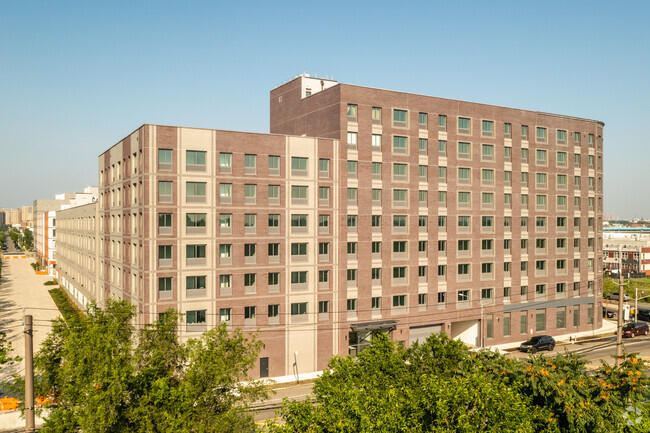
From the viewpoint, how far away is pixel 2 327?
246 ft

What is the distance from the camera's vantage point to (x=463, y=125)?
64.7 m

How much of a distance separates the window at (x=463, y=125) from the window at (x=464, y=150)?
1453mm

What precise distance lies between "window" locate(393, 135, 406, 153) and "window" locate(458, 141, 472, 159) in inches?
328

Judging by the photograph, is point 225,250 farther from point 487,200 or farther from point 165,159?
point 487,200

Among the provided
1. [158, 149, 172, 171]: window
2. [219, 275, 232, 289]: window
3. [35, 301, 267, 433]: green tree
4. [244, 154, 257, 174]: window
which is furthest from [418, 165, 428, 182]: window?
[35, 301, 267, 433]: green tree

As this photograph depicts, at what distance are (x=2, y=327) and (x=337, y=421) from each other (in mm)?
71615

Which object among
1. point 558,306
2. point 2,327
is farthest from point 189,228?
point 558,306

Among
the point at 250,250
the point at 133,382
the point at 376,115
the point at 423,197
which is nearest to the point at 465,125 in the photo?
the point at 423,197

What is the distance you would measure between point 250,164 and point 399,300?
22.9 metres

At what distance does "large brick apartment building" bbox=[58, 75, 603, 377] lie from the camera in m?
50.9

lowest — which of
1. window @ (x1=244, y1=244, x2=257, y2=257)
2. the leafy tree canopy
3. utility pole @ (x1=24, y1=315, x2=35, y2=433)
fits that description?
the leafy tree canopy

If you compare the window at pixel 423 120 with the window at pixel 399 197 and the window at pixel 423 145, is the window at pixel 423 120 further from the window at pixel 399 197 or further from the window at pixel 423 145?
the window at pixel 399 197

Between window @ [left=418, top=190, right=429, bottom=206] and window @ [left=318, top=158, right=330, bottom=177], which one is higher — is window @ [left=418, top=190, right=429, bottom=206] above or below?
below

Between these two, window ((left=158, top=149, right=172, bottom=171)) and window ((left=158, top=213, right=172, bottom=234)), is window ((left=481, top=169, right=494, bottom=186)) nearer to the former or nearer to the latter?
window ((left=158, top=149, right=172, bottom=171))
